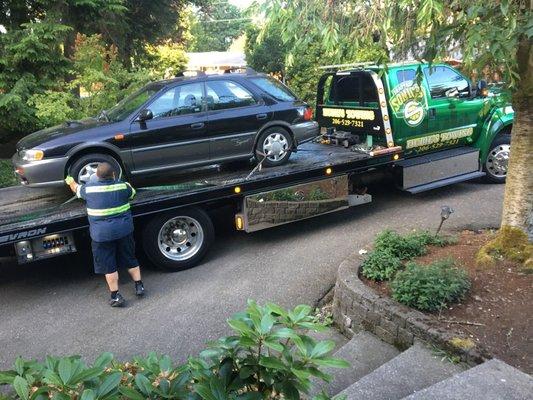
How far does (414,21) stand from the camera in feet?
13.1

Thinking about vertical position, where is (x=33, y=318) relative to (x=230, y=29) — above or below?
below

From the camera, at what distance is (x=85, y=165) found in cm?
596

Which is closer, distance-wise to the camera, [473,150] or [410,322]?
[410,322]

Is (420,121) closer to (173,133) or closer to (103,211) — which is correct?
(173,133)

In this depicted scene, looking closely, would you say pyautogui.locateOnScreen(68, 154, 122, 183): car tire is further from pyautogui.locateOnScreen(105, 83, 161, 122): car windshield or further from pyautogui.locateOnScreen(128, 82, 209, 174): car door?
pyautogui.locateOnScreen(105, 83, 161, 122): car windshield

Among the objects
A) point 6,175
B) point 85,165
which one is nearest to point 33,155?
point 85,165

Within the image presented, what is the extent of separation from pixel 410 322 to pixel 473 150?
17.6ft

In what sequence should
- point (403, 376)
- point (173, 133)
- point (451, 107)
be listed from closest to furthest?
1. point (403, 376)
2. point (173, 133)
3. point (451, 107)

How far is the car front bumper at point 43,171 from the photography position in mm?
5688

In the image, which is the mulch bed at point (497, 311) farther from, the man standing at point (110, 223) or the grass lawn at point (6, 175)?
the grass lawn at point (6, 175)

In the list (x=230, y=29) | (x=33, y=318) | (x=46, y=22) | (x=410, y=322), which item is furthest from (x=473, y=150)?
(x=230, y=29)

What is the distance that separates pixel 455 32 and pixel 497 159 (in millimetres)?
6240

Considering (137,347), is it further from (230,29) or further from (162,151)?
(230,29)

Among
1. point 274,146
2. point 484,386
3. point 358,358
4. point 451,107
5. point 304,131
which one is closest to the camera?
point 484,386
